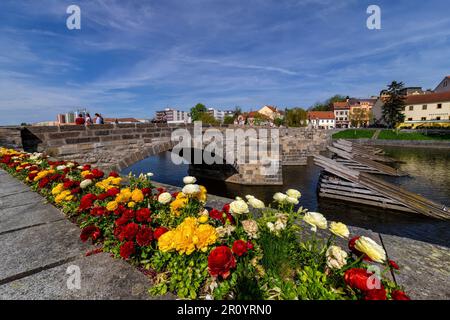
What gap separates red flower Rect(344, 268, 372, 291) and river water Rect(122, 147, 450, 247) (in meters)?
9.69

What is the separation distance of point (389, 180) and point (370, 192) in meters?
7.30

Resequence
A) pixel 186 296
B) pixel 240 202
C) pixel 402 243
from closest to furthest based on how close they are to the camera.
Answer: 1. pixel 186 296
2. pixel 240 202
3. pixel 402 243

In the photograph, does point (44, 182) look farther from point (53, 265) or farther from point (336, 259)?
point (336, 259)

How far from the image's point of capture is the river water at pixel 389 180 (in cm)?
899

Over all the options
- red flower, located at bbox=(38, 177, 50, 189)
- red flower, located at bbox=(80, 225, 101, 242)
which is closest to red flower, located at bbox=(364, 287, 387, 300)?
red flower, located at bbox=(80, 225, 101, 242)

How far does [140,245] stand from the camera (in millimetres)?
1876

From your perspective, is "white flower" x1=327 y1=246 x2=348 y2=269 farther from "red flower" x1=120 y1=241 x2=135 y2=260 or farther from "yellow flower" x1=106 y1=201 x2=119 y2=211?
"yellow flower" x1=106 y1=201 x2=119 y2=211

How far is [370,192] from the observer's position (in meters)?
10.9

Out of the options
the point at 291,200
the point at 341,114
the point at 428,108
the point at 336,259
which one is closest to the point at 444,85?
the point at 428,108

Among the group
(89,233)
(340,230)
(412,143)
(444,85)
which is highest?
(444,85)

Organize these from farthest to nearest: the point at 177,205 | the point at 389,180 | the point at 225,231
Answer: the point at 389,180 < the point at 177,205 < the point at 225,231
